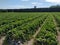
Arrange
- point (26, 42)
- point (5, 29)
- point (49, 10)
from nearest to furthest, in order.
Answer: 1. point (26, 42)
2. point (5, 29)
3. point (49, 10)

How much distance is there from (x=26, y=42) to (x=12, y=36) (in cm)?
125

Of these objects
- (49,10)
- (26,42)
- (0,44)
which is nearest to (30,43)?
(26,42)

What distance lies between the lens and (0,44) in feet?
42.3

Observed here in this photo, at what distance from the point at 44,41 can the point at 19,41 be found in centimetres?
215

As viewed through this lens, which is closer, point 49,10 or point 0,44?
point 0,44

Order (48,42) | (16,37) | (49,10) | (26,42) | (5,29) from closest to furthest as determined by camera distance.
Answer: (48,42), (16,37), (26,42), (5,29), (49,10)

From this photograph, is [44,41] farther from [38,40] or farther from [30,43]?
[30,43]

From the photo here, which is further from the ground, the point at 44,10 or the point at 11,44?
the point at 11,44

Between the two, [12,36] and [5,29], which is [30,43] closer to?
[12,36]

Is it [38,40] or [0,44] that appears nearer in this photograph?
[38,40]

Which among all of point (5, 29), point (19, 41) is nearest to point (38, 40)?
point (19, 41)

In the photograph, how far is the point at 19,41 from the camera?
12.5m

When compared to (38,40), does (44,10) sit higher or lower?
lower

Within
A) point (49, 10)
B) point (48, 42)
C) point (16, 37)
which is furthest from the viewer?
point (49, 10)
